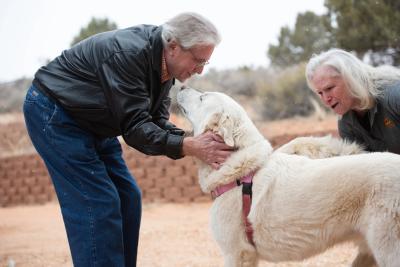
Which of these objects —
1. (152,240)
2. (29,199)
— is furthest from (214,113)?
(29,199)

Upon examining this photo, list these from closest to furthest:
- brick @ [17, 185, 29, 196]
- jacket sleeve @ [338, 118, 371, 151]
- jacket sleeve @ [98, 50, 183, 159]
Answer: jacket sleeve @ [98, 50, 183, 159]
jacket sleeve @ [338, 118, 371, 151]
brick @ [17, 185, 29, 196]

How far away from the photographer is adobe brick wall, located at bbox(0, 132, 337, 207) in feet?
31.3

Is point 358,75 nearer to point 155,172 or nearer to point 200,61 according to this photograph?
point 200,61

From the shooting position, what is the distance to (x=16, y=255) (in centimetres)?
597

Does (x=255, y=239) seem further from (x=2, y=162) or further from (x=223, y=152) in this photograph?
(x=2, y=162)

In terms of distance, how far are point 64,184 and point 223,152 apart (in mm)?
993

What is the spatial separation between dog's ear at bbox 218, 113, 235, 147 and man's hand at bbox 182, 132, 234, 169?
52mm

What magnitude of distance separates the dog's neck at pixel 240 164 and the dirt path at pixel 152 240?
1.95 metres

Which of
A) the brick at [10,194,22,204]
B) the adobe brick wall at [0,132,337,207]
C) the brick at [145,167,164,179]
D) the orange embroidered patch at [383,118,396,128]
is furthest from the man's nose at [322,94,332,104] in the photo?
the brick at [10,194,22,204]

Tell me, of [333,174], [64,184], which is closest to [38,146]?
[64,184]

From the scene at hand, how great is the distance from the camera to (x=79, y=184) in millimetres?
3070

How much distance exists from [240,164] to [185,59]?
0.73 meters

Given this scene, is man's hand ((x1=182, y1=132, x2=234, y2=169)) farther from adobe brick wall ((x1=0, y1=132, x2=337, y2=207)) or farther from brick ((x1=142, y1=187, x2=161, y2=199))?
brick ((x1=142, y1=187, x2=161, y2=199))

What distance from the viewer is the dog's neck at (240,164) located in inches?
124
